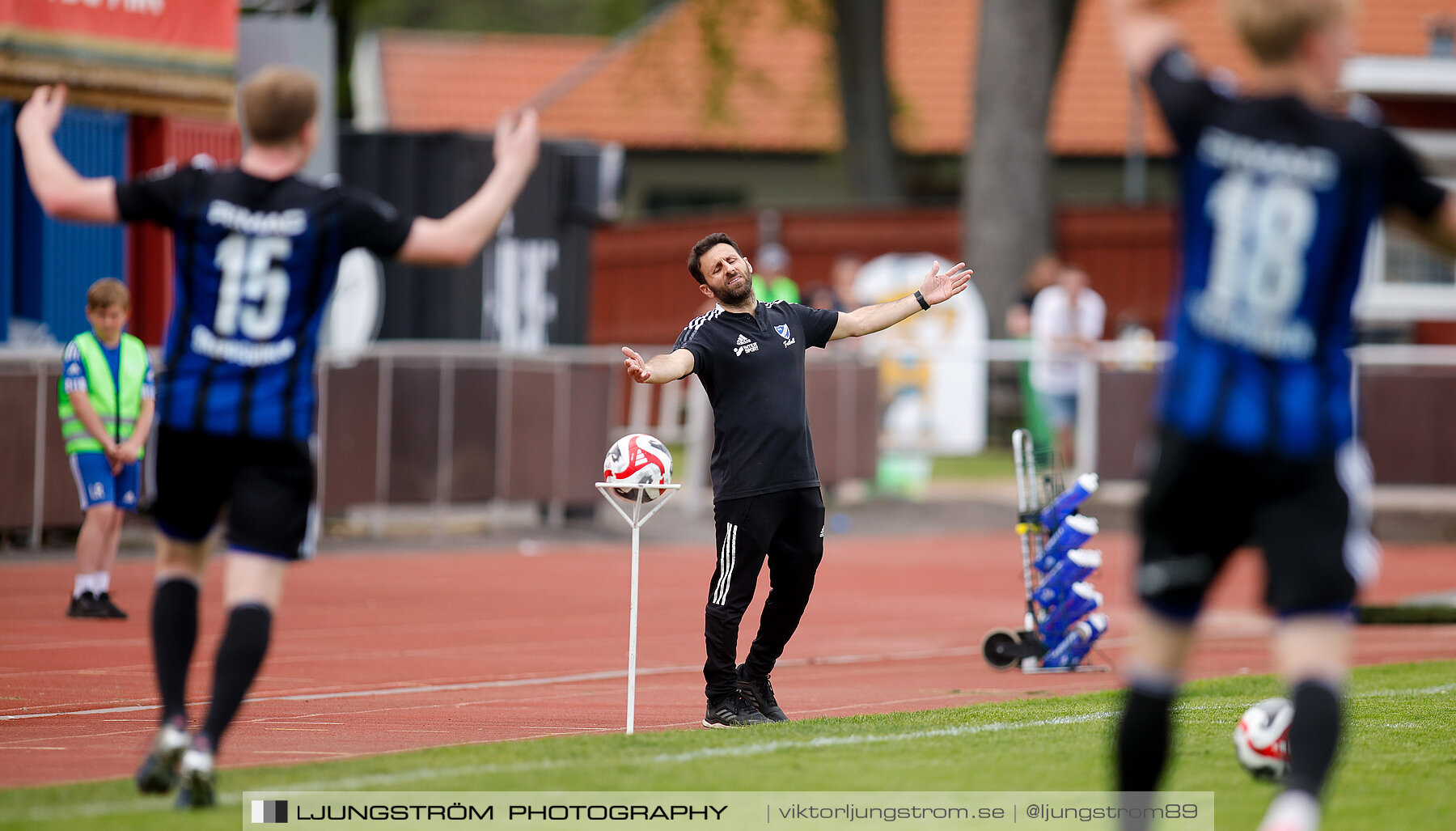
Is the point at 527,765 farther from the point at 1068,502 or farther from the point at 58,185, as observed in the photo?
the point at 1068,502

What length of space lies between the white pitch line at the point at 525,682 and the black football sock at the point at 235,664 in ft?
8.93

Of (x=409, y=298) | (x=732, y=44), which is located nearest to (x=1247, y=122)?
(x=409, y=298)

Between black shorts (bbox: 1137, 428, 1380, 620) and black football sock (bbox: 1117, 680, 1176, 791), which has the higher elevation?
black shorts (bbox: 1137, 428, 1380, 620)

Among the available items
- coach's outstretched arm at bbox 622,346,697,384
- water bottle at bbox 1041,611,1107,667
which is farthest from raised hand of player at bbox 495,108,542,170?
water bottle at bbox 1041,611,1107,667

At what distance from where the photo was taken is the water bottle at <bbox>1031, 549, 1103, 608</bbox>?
30.4ft

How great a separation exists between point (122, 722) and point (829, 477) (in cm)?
1326

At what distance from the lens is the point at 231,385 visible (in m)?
5.10

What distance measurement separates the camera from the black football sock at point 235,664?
16.6ft

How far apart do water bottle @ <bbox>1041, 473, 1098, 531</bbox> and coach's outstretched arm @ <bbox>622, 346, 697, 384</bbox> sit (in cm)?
272

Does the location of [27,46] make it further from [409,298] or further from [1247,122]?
A: [1247,122]

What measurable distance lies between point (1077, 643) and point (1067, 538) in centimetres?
63

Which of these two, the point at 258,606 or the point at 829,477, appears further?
the point at 829,477

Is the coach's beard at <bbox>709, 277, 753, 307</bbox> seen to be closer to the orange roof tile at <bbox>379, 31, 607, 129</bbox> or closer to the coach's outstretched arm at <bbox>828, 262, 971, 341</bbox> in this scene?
the coach's outstretched arm at <bbox>828, 262, 971, 341</bbox>

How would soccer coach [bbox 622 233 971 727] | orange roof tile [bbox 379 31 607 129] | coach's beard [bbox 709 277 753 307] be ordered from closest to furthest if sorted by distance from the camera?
soccer coach [bbox 622 233 971 727] → coach's beard [bbox 709 277 753 307] → orange roof tile [bbox 379 31 607 129]
